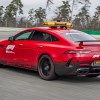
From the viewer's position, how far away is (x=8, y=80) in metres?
10.3

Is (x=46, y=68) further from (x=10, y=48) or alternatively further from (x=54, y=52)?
(x=10, y=48)

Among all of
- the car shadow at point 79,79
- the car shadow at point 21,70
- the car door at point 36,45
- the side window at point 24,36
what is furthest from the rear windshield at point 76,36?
the car shadow at point 21,70

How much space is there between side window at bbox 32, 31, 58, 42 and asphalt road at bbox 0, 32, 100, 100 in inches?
43.2

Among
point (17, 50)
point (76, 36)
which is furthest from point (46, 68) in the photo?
point (17, 50)

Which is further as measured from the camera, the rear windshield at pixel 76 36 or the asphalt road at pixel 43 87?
the rear windshield at pixel 76 36

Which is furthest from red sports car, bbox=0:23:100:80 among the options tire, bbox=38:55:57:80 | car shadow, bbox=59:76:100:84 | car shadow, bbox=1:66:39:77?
car shadow, bbox=1:66:39:77

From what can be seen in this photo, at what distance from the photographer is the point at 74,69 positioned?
32.3ft

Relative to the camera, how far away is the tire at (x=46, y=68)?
33.7 ft

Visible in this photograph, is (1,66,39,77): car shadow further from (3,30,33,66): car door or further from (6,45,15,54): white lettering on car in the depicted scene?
(6,45,15,54): white lettering on car

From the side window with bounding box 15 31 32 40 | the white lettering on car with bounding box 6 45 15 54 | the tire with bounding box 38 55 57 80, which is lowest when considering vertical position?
the tire with bounding box 38 55 57 80

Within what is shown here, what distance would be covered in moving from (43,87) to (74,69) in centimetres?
102

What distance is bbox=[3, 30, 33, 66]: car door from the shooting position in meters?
11.5

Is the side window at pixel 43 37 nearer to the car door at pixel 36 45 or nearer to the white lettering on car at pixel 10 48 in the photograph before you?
the car door at pixel 36 45

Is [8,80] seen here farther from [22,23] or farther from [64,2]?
[64,2]
